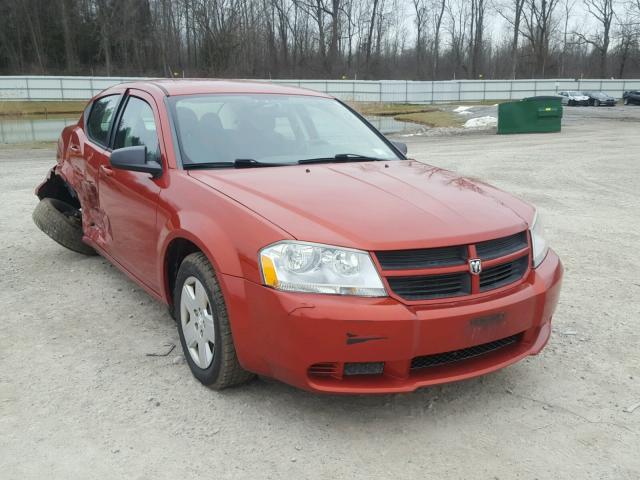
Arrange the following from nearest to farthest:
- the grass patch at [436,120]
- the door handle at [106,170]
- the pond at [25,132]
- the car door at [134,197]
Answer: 1. the car door at [134,197]
2. the door handle at [106,170]
3. the pond at [25,132]
4. the grass patch at [436,120]

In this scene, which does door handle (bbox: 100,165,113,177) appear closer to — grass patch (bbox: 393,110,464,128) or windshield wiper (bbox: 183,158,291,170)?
windshield wiper (bbox: 183,158,291,170)

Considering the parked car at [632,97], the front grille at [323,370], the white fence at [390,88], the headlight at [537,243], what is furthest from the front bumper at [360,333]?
the parked car at [632,97]

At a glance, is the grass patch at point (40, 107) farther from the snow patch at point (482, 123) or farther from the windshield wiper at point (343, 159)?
the windshield wiper at point (343, 159)

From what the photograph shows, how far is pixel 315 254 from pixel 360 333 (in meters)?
0.40

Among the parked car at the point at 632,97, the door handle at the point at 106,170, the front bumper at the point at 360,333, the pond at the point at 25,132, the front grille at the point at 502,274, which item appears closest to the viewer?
the front bumper at the point at 360,333

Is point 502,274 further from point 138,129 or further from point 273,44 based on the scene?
point 273,44

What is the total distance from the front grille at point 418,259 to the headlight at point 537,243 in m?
0.61

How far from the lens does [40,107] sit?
3641cm

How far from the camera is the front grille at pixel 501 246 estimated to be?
282 centimetres

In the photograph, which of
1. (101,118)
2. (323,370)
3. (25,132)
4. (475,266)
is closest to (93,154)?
(101,118)

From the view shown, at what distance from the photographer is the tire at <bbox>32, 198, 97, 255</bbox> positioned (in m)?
5.43

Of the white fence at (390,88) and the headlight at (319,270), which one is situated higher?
the white fence at (390,88)

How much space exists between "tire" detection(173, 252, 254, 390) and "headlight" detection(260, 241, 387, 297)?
420mm

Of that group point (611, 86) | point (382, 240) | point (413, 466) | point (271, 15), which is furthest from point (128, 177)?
point (271, 15)
